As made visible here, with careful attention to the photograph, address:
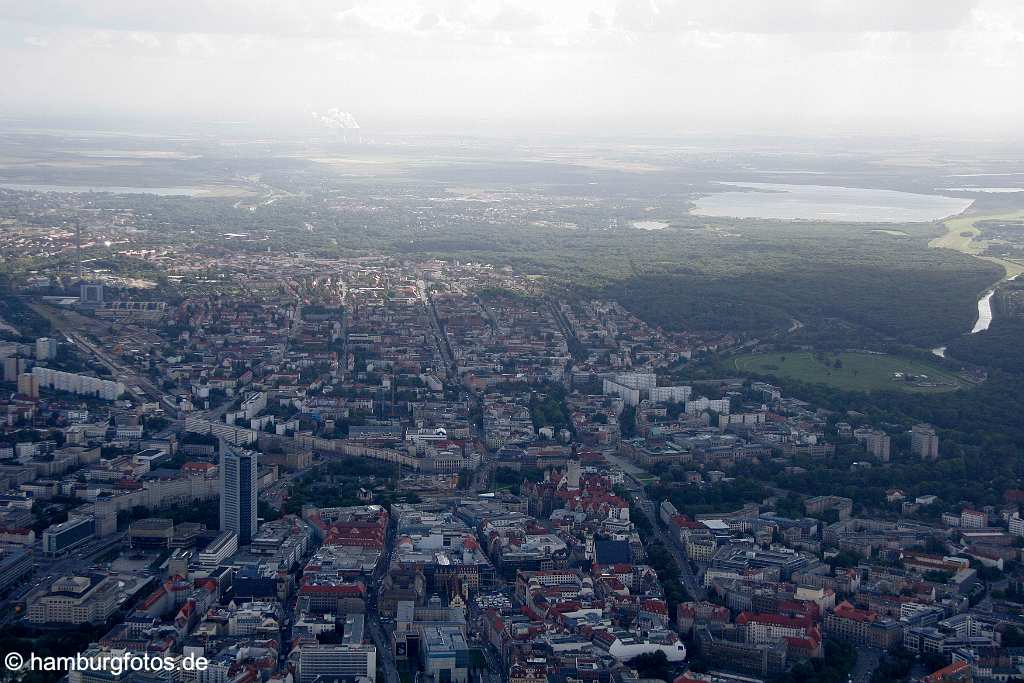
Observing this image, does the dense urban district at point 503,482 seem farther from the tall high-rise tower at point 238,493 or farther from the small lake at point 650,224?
the small lake at point 650,224

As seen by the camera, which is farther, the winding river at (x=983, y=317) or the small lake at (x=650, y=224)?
the small lake at (x=650, y=224)

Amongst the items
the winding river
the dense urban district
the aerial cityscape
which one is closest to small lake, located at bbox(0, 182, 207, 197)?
the aerial cityscape

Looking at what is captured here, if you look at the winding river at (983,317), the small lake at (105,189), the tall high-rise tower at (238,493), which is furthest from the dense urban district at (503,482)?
the small lake at (105,189)

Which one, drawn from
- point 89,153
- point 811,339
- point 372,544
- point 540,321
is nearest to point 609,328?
point 540,321

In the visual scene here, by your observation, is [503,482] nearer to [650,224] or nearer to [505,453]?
[505,453]

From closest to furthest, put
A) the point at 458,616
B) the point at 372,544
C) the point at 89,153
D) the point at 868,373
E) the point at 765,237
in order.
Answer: the point at 458,616 < the point at 372,544 < the point at 868,373 < the point at 765,237 < the point at 89,153

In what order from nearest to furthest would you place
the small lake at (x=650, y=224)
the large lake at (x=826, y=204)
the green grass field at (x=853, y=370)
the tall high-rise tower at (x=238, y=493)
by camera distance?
the tall high-rise tower at (x=238, y=493), the green grass field at (x=853, y=370), the small lake at (x=650, y=224), the large lake at (x=826, y=204)

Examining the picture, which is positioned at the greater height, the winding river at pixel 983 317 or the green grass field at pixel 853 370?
the winding river at pixel 983 317

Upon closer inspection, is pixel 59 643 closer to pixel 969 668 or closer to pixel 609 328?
pixel 969 668
